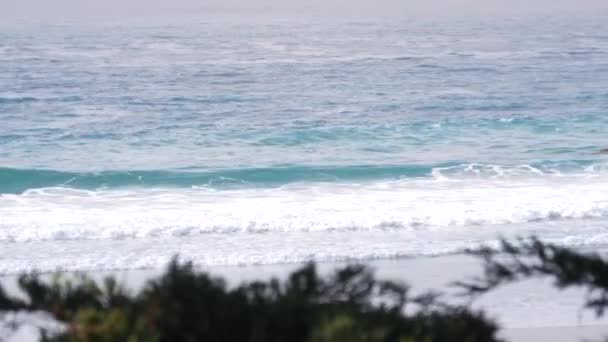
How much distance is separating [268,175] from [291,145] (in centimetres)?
300

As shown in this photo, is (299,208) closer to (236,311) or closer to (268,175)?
(268,175)

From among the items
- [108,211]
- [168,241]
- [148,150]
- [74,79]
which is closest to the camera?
[168,241]

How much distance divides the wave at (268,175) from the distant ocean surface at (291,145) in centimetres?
6

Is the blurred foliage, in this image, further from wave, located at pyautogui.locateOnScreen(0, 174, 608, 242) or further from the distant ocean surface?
wave, located at pyautogui.locateOnScreen(0, 174, 608, 242)

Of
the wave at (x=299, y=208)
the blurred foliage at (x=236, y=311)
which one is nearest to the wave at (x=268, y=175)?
the wave at (x=299, y=208)

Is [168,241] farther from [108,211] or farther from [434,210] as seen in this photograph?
[434,210]

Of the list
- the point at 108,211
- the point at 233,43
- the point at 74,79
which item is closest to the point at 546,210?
the point at 108,211

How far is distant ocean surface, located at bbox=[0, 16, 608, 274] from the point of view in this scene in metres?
10.7

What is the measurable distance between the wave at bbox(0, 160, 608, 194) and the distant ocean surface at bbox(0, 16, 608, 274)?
0.06 meters

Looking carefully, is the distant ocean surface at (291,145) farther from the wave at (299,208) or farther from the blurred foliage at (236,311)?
the blurred foliage at (236,311)

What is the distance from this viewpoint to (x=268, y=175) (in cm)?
1611

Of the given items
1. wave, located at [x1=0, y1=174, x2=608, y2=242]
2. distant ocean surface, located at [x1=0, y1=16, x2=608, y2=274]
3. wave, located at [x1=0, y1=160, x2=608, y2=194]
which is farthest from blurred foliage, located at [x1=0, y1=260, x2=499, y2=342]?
wave, located at [x1=0, y1=160, x2=608, y2=194]

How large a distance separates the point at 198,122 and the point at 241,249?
1180cm

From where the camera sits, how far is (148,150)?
18.5 m
